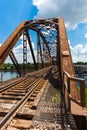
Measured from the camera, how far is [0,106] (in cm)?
687

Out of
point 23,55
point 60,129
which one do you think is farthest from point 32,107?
point 23,55

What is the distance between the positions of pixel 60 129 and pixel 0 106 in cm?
259

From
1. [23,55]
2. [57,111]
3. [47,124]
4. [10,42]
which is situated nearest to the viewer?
[47,124]

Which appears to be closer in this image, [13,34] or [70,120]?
Answer: [70,120]

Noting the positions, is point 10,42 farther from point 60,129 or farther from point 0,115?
point 60,129

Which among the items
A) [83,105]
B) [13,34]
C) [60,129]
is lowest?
[60,129]

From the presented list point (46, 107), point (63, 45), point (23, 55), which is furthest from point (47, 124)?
point (23, 55)

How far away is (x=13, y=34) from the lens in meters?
17.5

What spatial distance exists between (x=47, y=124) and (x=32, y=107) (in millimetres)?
1529

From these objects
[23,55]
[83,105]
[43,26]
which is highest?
[43,26]

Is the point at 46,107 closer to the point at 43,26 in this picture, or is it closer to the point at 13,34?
the point at 13,34

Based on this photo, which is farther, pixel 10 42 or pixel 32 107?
pixel 10 42

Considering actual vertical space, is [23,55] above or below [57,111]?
above

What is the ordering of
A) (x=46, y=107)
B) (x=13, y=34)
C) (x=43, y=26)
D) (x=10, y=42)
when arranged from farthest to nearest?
1. (x=43, y=26)
2. (x=13, y=34)
3. (x=10, y=42)
4. (x=46, y=107)
